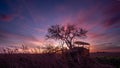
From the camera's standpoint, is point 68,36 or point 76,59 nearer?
point 76,59

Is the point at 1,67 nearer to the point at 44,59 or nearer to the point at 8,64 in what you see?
the point at 8,64

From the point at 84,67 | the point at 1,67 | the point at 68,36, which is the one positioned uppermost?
the point at 68,36

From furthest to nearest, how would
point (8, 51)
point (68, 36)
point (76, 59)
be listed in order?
1. point (68, 36)
2. point (76, 59)
3. point (8, 51)

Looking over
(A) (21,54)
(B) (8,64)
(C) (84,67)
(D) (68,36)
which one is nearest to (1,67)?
(B) (8,64)

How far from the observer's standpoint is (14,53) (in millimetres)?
6105

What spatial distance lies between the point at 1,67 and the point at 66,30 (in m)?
38.6

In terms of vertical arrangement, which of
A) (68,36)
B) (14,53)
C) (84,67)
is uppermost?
(68,36)

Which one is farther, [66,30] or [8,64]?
[66,30]

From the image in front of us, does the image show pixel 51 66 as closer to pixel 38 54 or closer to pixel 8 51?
pixel 38 54

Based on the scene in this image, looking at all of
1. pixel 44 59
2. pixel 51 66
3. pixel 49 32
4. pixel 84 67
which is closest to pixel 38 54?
pixel 44 59

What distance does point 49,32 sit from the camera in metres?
44.9

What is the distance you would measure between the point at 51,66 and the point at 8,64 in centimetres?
176

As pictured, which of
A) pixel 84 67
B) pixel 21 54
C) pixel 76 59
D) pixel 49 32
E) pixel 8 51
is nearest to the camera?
pixel 8 51

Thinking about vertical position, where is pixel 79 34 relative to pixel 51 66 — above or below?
above
